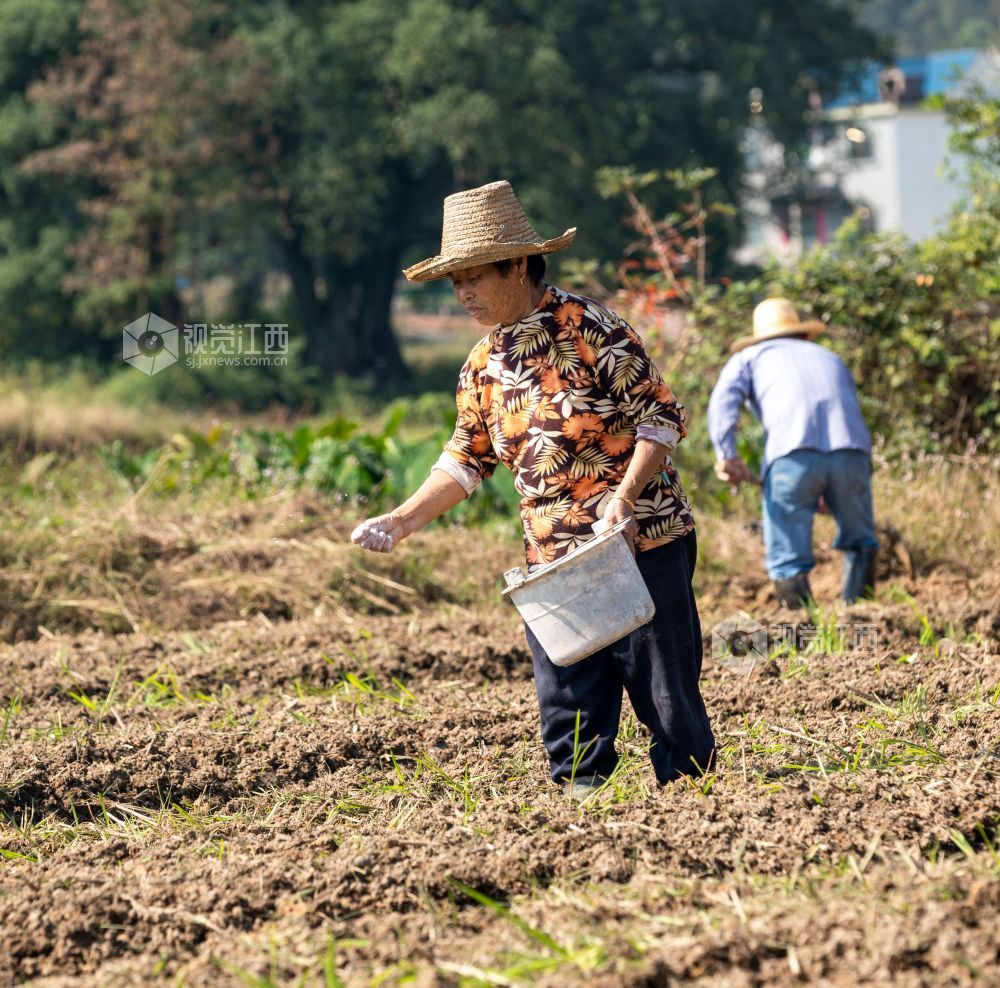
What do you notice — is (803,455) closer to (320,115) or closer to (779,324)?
(779,324)

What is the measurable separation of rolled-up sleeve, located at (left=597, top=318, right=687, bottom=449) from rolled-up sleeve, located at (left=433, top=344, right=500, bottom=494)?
1.26 feet

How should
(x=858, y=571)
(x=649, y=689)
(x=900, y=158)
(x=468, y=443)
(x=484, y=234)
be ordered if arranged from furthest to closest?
(x=900, y=158) → (x=858, y=571) → (x=468, y=443) → (x=649, y=689) → (x=484, y=234)

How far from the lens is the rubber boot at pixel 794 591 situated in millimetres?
5902

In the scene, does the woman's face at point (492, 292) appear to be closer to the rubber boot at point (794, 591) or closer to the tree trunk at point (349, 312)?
the rubber boot at point (794, 591)

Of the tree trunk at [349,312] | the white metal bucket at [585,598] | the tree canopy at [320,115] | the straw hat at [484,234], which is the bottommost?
the tree trunk at [349,312]

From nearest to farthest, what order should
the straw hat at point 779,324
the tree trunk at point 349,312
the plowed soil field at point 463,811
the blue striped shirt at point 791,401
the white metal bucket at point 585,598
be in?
the plowed soil field at point 463,811
the white metal bucket at point 585,598
the blue striped shirt at point 791,401
the straw hat at point 779,324
the tree trunk at point 349,312

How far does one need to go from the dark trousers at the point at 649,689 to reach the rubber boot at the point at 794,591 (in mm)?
2238

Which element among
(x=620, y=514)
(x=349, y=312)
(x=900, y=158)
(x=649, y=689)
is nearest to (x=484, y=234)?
(x=620, y=514)

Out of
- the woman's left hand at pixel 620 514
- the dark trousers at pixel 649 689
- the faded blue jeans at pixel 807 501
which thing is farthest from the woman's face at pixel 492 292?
the faded blue jeans at pixel 807 501

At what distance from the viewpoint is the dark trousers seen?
3.60 m

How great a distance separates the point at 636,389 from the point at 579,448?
0.21m

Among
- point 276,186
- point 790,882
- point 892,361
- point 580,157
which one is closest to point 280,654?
point 790,882

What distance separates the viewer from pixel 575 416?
3547 millimetres

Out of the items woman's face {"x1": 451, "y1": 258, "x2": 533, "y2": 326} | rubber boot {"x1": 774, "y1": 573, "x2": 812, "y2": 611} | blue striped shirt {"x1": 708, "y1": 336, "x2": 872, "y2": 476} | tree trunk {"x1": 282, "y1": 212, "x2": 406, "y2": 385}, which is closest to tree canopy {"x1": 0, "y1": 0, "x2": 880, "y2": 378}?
tree trunk {"x1": 282, "y1": 212, "x2": 406, "y2": 385}
